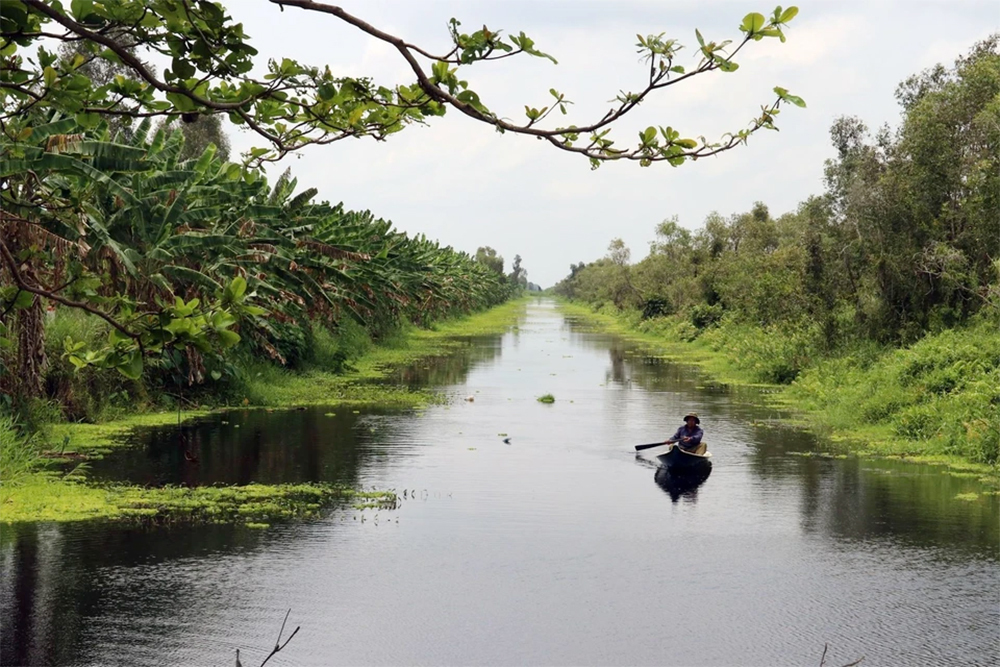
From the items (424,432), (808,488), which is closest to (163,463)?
(424,432)

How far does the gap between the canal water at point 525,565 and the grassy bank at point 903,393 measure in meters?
1.27

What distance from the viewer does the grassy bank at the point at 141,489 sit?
1502 cm


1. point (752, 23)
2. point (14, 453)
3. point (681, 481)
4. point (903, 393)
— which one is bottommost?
point (681, 481)

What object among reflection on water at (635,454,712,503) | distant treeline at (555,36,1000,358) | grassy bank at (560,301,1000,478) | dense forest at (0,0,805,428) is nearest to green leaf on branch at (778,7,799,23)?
dense forest at (0,0,805,428)

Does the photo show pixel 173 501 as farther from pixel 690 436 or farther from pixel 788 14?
pixel 788 14

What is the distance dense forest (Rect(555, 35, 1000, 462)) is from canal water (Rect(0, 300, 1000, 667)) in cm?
298

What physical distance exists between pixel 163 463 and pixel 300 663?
946 cm

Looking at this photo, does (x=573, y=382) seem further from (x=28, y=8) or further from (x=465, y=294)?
(x=465, y=294)

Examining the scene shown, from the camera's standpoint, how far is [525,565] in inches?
518

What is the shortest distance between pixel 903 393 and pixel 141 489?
15.5 m

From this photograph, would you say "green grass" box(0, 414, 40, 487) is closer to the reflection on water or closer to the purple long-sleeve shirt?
the reflection on water

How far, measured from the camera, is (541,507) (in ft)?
53.7

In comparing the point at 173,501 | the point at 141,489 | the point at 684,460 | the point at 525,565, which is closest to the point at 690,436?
the point at 684,460

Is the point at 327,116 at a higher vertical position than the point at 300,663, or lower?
higher
